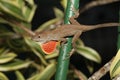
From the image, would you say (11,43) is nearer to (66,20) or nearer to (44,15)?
(66,20)

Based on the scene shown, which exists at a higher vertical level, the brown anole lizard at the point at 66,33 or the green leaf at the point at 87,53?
the brown anole lizard at the point at 66,33

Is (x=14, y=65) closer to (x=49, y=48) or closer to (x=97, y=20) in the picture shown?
(x=49, y=48)

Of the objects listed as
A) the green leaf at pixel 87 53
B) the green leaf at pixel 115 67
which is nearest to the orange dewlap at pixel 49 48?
the green leaf at pixel 115 67

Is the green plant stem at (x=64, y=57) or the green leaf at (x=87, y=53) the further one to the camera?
the green leaf at (x=87, y=53)

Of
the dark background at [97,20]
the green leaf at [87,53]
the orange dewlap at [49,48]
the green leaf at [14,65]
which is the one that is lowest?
the dark background at [97,20]

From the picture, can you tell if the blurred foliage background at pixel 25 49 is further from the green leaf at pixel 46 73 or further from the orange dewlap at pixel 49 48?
the orange dewlap at pixel 49 48

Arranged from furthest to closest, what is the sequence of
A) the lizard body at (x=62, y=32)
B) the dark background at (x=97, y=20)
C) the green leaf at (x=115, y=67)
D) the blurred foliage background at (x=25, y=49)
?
the dark background at (x=97, y=20) → the blurred foliage background at (x=25, y=49) → the lizard body at (x=62, y=32) → the green leaf at (x=115, y=67)

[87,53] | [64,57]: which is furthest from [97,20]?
[64,57]

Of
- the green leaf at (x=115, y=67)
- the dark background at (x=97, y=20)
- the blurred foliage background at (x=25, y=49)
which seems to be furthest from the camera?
the dark background at (x=97, y=20)

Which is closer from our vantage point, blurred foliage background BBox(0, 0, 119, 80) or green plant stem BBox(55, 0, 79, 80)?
green plant stem BBox(55, 0, 79, 80)

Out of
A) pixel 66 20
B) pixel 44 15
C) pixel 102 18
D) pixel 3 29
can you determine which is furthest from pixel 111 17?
pixel 66 20

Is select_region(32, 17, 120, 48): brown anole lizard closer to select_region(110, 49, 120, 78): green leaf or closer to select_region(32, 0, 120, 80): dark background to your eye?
select_region(110, 49, 120, 78): green leaf

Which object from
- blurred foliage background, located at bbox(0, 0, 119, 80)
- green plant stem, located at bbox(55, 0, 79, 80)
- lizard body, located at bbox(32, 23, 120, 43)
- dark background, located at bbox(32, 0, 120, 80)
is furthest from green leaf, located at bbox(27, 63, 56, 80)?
dark background, located at bbox(32, 0, 120, 80)
